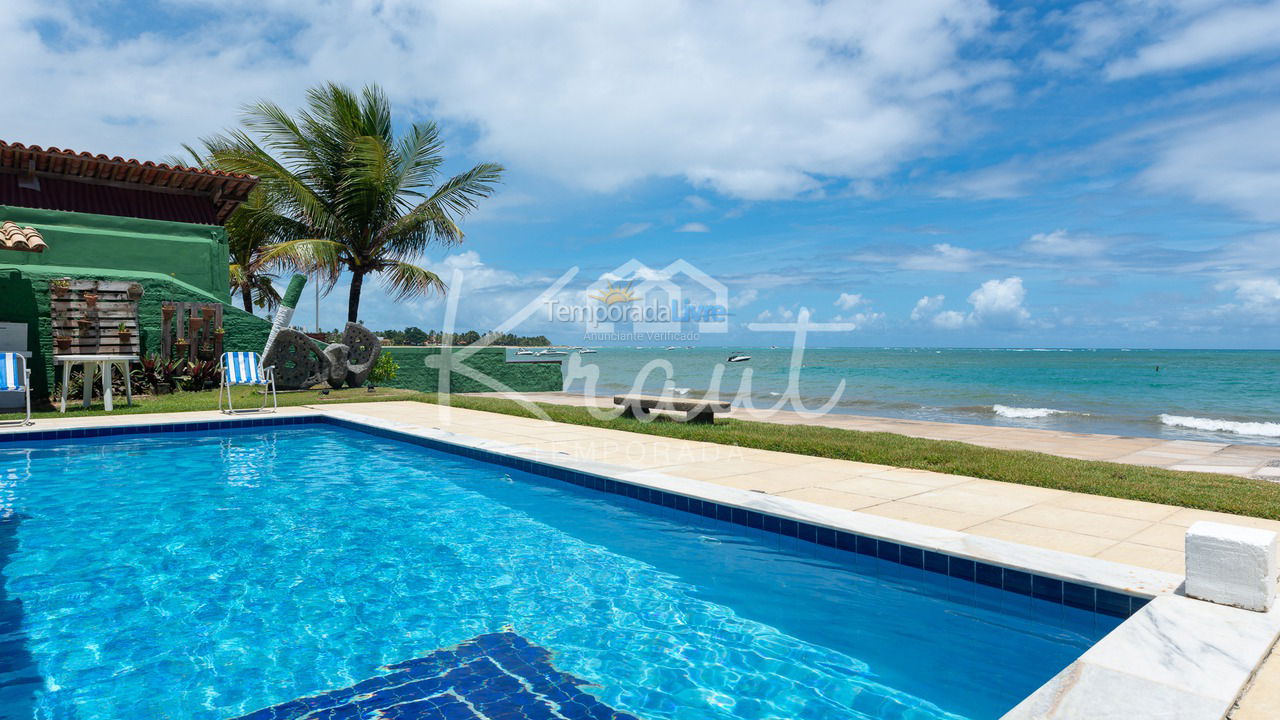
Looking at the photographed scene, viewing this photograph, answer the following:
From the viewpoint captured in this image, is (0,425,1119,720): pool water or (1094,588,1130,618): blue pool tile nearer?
(0,425,1119,720): pool water

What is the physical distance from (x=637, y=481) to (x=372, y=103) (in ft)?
48.2

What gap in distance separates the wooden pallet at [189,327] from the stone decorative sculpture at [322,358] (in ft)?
3.60

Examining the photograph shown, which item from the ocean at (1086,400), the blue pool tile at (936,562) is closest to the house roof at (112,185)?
the ocean at (1086,400)

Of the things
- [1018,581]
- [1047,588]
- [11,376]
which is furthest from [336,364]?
[1047,588]

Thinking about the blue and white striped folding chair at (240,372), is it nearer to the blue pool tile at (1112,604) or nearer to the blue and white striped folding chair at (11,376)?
the blue and white striped folding chair at (11,376)

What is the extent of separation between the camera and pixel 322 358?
13.6 meters

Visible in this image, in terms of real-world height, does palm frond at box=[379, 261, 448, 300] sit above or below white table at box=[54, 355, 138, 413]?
above

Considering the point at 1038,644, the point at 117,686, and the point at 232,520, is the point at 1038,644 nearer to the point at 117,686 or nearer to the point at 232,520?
the point at 117,686

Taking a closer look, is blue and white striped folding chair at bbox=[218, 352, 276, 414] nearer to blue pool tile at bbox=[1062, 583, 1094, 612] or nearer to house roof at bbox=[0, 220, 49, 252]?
house roof at bbox=[0, 220, 49, 252]

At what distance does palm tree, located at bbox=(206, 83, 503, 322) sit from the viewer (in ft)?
51.0

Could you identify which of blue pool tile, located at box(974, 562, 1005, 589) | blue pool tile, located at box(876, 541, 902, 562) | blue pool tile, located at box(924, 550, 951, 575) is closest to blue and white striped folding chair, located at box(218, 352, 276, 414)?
blue pool tile, located at box(876, 541, 902, 562)

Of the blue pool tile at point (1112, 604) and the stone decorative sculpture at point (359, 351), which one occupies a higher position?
the stone decorative sculpture at point (359, 351)

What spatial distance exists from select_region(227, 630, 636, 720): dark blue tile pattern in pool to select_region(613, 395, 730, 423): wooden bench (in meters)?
5.97

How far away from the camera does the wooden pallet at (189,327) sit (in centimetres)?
1194
